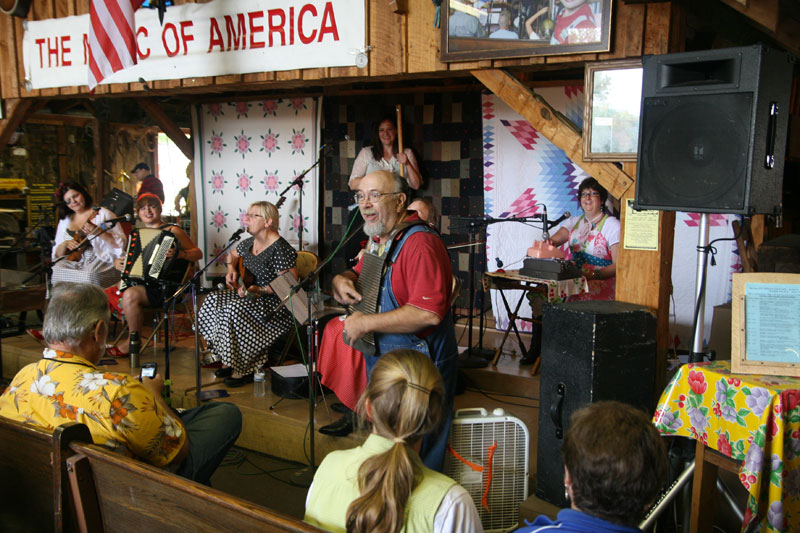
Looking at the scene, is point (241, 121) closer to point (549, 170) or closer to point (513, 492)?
point (549, 170)

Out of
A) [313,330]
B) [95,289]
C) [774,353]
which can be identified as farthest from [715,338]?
[95,289]

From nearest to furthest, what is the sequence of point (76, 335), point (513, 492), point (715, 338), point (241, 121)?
point (76, 335) < point (513, 492) < point (715, 338) < point (241, 121)

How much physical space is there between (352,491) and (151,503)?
23.9 inches

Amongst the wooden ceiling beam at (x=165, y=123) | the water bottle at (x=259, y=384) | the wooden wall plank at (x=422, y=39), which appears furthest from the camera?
the wooden ceiling beam at (x=165, y=123)

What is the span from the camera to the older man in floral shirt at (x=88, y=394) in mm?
2127

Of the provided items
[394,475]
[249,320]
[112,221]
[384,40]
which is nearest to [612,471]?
[394,475]

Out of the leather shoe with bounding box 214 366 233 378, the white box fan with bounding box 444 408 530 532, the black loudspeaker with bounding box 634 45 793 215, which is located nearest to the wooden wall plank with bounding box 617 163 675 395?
the black loudspeaker with bounding box 634 45 793 215

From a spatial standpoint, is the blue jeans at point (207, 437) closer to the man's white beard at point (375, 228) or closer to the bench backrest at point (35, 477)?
the bench backrest at point (35, 477)

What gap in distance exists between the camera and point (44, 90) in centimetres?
577

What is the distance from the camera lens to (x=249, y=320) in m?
4.71

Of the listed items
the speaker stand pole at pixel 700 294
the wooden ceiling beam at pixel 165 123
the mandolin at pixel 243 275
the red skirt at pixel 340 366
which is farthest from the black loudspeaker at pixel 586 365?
the wooden ceiling beam at pixel 165 123

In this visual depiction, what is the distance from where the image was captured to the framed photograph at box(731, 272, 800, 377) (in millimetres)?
2244

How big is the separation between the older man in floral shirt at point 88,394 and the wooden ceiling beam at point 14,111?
456 cm

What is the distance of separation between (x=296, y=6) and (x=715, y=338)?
3707mm
